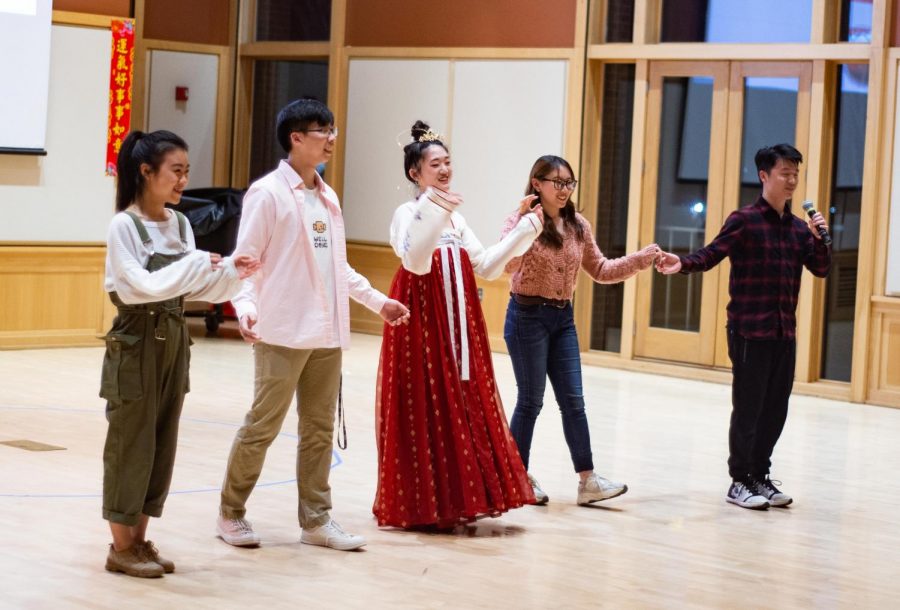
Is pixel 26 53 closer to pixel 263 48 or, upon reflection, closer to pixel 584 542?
pixel 263 48

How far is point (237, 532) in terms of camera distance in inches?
181

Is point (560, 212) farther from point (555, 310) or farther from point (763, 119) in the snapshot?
point (763, 119)

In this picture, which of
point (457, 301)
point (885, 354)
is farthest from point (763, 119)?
point (457, 301)

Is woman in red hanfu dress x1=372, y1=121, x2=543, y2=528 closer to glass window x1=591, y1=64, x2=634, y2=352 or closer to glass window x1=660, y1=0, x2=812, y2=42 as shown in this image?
glass window x1=660, y1=0, x2=812, y2=42

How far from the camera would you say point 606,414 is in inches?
314

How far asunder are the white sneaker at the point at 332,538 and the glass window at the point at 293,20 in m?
7.86

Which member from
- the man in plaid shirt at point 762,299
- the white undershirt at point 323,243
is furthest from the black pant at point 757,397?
the white undershirt at point 323,243

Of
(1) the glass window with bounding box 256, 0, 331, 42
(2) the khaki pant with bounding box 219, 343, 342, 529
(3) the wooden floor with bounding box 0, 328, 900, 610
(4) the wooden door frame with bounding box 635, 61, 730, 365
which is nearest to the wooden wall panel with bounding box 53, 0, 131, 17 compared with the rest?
(1) the glass window with bounding box 256, 0, 331, 42

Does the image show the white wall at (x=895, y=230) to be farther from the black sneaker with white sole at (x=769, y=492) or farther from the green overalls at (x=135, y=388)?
the green overalls at (x=135, y=388)

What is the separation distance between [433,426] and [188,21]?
306 inches

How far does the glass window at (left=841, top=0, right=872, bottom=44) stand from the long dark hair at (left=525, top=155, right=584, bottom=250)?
4416mm

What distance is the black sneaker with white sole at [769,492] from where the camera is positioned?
5.70 metres

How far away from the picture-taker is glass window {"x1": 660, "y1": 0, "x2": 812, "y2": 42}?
945 cm

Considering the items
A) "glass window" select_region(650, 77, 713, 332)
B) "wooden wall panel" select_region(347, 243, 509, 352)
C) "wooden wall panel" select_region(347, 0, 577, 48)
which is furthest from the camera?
"wooden wall panel" select_region(347, 243, 509, 352)
